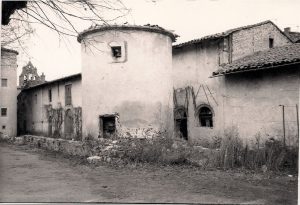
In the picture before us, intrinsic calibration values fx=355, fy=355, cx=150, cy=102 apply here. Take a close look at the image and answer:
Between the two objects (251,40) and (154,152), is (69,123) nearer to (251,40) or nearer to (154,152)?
(251,40)

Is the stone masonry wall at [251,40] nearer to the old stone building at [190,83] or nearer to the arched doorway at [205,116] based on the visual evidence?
the old stone building at [190,83]

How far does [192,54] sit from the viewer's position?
15.6m

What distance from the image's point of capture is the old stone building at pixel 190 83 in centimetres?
1071

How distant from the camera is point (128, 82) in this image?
12.7m

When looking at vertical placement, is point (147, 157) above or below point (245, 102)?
below

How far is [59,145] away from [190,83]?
6.18 metres

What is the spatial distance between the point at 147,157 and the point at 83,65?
530 cm

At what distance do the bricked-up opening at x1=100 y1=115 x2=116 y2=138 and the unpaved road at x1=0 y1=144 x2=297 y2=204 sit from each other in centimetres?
340

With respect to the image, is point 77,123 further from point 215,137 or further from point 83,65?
point 215,137

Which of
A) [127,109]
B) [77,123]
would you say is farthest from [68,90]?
[127,109]

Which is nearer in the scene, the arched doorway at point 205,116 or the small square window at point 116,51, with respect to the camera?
the small square window at point 116,51

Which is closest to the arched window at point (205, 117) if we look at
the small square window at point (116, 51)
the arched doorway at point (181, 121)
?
the arched doorway at point (181, 121)

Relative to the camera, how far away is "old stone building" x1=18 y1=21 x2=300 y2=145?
10711mm

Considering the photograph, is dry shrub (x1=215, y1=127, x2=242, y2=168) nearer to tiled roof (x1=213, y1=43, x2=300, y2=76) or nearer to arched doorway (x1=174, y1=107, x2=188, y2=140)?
tiled roof (x1=213, y1=43, x2=300, y2=76)
